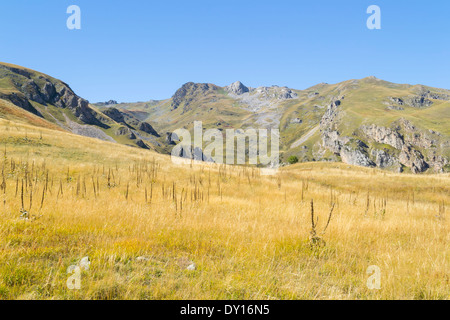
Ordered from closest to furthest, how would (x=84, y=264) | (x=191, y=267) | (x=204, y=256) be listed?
(x=84, y=264) → (x=191, y=267) → (x=204, y=256)

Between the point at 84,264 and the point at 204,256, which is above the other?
the point at 84,264

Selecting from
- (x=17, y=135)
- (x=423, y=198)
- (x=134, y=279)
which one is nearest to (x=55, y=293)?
(x=134, y=279)

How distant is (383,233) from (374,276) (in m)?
3.59

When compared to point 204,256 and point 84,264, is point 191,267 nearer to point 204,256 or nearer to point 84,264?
point 204,256

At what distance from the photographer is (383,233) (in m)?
7.27

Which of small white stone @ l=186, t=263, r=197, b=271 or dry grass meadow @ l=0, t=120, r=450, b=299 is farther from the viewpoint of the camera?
small white stone @ l=186, t=263, r=197, b=271

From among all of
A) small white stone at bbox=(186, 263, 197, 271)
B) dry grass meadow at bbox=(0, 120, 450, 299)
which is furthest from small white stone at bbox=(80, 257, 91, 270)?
small white stone at bbox=(186, 263, 197, 271)

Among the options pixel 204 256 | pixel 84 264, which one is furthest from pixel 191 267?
pixel 84 264

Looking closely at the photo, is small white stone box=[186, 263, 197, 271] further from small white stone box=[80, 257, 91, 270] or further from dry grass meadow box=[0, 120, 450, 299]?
small white stone box=[80, 257, 91, 270]

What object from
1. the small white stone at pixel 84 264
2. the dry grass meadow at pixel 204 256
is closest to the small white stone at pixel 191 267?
the dry grass meadow at pixel 204 256

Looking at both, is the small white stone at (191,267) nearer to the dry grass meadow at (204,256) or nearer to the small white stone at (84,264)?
the dry grass meadow at (204,256)

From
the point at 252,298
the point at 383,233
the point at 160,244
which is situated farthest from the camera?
the point at 383,233

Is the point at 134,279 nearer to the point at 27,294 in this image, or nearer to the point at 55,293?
the point at 55,293

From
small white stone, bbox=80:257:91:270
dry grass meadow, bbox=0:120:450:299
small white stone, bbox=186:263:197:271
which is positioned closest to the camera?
dry grass meadow, bbox=0:120:450:299
